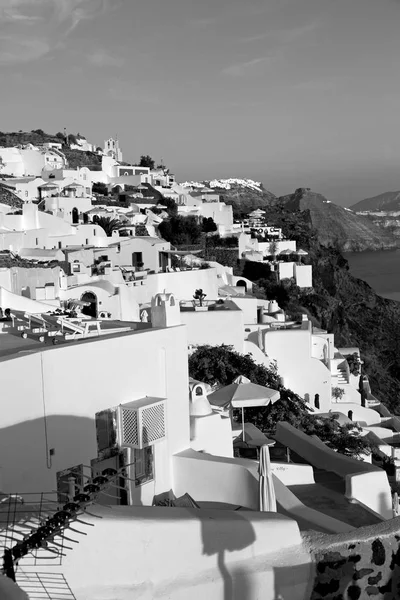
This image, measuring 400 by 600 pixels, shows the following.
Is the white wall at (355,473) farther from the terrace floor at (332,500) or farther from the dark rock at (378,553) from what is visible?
the dark rock at (378,553)

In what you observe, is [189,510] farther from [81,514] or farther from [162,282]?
[162,282]

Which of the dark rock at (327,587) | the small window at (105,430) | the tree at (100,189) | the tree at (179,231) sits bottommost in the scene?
the dark rock at (327,587)

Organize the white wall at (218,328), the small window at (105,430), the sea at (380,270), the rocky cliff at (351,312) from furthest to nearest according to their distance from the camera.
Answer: the sea at (380,270), the rocky cliff at (351,312), the white wall at (218,328), the small window at (105,430)

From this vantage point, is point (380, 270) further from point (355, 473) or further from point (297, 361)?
point (355, 473)

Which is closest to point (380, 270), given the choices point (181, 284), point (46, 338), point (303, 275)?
point (303, 275)

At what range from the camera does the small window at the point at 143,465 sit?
324 inches

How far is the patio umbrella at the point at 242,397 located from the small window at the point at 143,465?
4.40 metres

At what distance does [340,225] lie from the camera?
14488 centimetres

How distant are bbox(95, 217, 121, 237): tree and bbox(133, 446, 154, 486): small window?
1233 inches

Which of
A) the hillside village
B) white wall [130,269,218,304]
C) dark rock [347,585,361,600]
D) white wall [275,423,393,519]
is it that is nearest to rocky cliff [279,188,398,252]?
white wall [130,269,218,304]

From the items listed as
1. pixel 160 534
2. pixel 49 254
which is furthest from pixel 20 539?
pixel 49 254

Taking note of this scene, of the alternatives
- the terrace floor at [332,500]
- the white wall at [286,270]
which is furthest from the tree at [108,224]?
the terrace floor at [332,500]

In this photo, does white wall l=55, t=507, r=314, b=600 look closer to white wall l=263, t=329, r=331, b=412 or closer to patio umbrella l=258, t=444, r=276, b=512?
patio umbrella l=258, t=444, r=276, b=512

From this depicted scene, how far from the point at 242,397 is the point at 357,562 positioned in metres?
7.26
